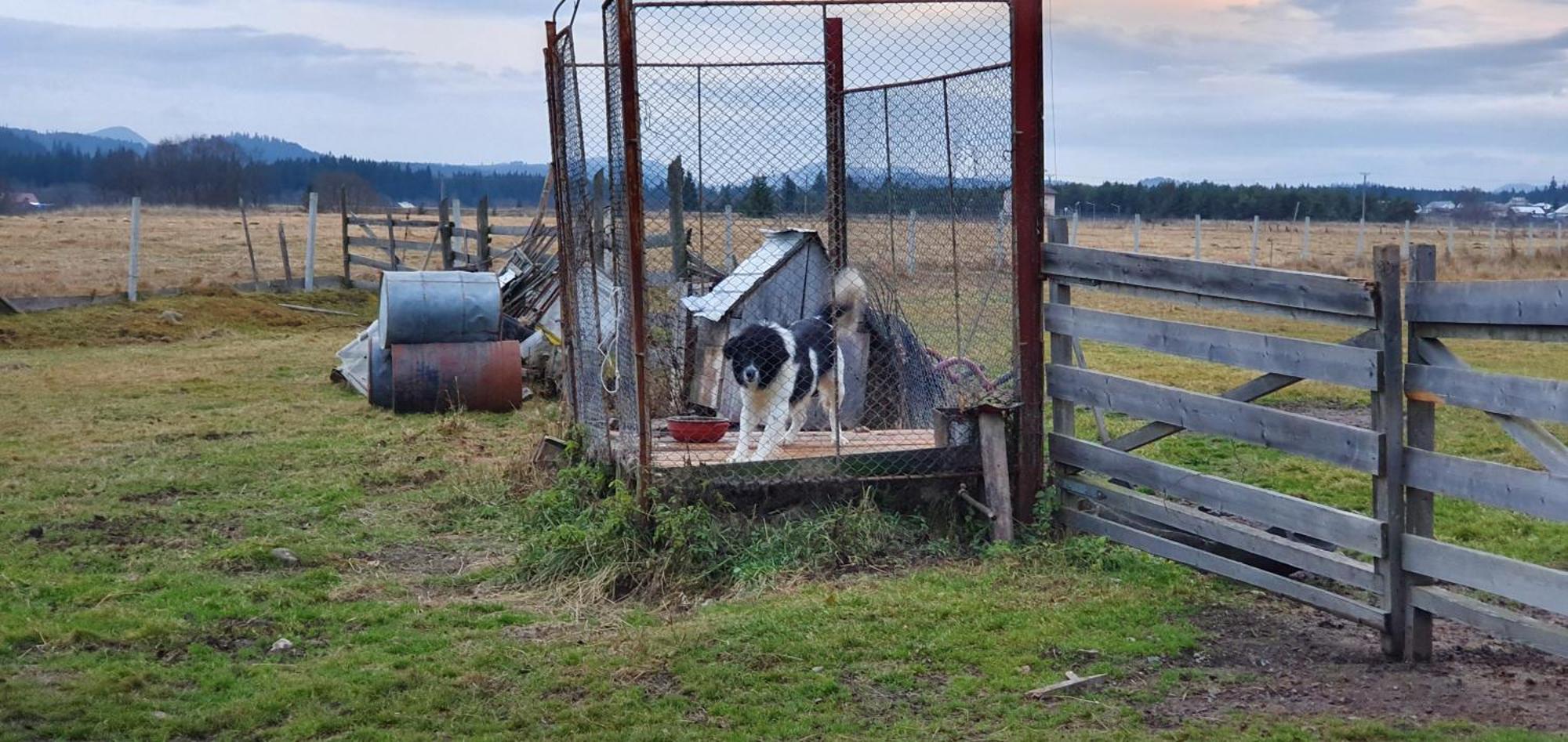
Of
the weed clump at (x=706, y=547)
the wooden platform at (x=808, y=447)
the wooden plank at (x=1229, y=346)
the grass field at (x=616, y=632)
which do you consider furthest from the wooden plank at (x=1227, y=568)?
the wooden platform at (x=808, y=447)

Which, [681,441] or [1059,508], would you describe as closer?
[1059,508]

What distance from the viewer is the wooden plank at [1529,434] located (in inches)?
175

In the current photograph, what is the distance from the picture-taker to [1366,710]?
461 centimetres

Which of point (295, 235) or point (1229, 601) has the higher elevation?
point (295, 235)

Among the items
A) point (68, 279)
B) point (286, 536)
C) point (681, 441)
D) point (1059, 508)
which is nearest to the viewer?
point (1059, 508)

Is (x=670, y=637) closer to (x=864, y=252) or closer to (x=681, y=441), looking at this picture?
(x=681, y=441)

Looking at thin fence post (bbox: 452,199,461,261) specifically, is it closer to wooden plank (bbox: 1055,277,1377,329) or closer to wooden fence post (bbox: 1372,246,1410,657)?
wooden plank (bbox: 1055,277,1377,329)

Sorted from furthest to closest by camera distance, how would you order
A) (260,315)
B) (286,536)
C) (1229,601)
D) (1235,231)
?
(1235,231)
(260,315)
(286,536)
(1229,601)

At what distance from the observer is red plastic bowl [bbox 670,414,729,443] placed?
26.8ft

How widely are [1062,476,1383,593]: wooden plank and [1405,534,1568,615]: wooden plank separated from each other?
231 millimetres

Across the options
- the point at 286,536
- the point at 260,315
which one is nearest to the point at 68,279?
the point at 260,315

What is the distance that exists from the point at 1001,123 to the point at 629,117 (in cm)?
197

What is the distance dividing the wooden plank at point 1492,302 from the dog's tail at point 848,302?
392cm

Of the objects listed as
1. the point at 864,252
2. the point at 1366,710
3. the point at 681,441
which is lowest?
the point at 1366,710
